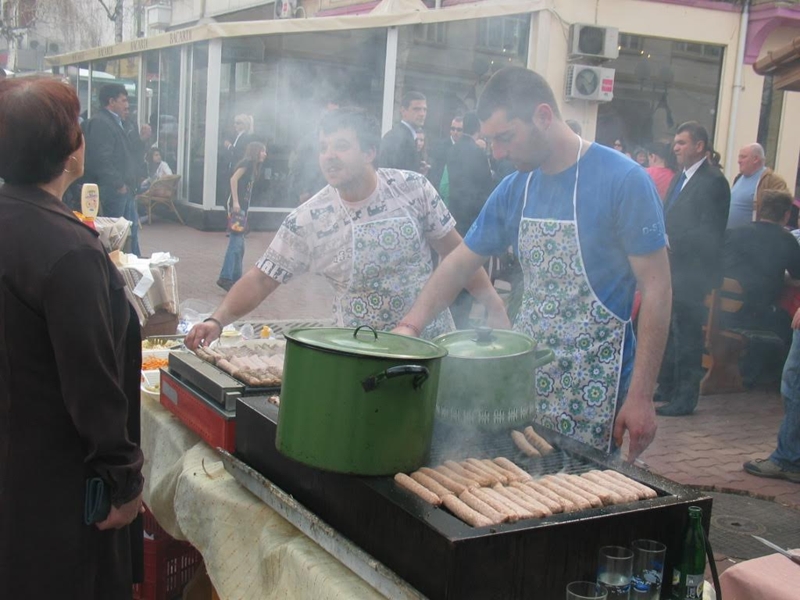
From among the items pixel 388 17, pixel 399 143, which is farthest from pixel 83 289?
pixel 388 17

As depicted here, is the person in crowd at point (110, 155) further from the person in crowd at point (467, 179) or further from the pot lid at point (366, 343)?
the pot lid at point (366, 343)

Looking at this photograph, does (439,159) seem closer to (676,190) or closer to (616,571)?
(676,190)

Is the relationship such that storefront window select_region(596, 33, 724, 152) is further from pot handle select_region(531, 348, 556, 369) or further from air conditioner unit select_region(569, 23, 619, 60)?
pot handle select_region(531, 348, 556, 369)

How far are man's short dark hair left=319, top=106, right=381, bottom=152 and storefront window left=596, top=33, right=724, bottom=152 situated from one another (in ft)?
34.1

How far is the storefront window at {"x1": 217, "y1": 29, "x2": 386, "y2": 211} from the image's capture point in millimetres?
14664

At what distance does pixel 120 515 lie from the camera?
2.09 meters

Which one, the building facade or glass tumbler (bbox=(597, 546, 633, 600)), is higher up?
the building facade

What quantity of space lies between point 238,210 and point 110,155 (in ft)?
4.62

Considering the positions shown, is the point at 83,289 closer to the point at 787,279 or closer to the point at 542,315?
the point at 542,315

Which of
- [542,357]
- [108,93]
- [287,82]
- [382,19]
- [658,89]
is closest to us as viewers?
[542,357]

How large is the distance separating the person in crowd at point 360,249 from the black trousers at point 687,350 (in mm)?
3548

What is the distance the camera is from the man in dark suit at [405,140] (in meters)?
7.39

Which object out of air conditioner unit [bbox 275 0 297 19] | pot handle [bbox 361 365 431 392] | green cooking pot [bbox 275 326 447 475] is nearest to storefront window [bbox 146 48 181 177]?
air conditioner unit [bbox 275 0 297 19]

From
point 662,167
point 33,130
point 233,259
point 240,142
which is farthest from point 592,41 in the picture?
point 33,130
